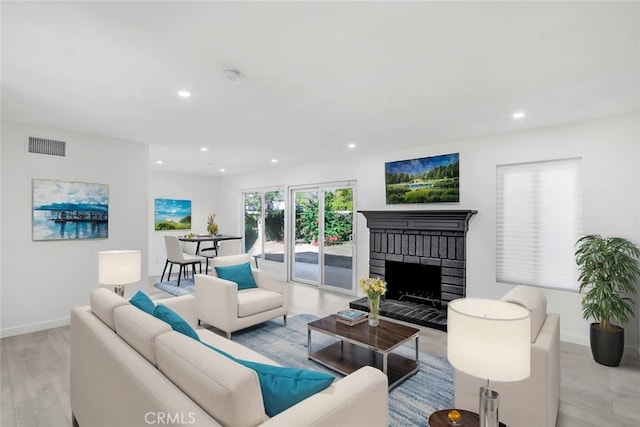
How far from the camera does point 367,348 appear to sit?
286 cm

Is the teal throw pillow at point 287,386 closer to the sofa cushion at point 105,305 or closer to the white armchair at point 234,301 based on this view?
the sofa cushion at point 105,305

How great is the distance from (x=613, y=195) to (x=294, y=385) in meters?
3.94

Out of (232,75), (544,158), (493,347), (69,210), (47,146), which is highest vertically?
(232,75)

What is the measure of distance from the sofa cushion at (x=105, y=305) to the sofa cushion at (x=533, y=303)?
249 centimetres

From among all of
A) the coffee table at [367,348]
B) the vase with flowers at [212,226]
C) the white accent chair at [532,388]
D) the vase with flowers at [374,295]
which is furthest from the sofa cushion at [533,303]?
the vase with flowers at [212,226]

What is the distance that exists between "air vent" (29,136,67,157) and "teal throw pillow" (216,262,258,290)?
2.49 meters

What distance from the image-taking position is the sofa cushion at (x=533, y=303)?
201cm

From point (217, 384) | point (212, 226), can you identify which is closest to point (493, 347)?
point (217, 384)

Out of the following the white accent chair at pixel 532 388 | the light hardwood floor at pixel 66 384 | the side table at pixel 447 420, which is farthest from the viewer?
the light hardwood floor at pixel 66 384

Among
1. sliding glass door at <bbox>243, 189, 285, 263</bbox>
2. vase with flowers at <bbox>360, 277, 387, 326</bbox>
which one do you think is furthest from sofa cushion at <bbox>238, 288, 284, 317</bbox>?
sliding glass door at <bbox>243, 189, 285, 263</bbox>

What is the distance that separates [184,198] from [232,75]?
20.7ft

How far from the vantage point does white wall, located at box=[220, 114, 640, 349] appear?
3.33m

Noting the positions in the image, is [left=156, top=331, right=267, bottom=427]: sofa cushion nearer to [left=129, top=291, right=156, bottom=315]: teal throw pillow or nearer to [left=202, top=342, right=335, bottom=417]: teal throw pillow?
[left=202, top=342, right=335, bottom=417]: teal throw pillow

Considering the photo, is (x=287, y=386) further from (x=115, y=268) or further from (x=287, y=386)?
(x=115, y=268)
